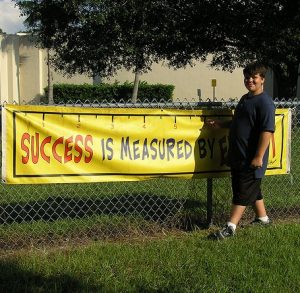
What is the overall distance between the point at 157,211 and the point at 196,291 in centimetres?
224

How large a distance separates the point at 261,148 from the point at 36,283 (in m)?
2.28

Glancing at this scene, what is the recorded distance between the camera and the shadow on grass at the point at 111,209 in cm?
550

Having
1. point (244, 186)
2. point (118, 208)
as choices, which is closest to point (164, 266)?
point (244, 186)

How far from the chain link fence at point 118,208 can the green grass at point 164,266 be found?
14.7 inches

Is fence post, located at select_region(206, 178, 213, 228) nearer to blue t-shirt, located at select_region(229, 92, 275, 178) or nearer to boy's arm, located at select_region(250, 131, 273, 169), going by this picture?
blue t-shirt, located at select_region(229, 92, 275, 178)

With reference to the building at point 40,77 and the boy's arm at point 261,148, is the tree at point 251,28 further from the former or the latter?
the boy's arm at point 261,148

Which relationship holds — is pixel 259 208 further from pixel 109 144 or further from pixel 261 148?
pixel 109 144

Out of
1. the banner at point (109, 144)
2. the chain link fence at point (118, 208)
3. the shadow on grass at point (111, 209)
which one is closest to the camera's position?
the banner at point (109, 144)

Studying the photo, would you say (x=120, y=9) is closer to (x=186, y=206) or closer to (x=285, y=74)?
(x=285, y=74)

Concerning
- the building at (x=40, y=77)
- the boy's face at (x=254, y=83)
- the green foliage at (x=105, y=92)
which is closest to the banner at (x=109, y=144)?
the boy's face at (x=254, y=83)

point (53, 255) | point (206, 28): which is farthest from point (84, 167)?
point (206, 28)

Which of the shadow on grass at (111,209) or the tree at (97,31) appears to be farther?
the tree at (97,31)

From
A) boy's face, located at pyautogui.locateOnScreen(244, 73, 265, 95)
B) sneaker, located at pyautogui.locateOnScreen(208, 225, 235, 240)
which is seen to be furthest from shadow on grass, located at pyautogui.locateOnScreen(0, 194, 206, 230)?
boy's face, located at pyautogui.locateOnScreen(244, 73, 265, 95)

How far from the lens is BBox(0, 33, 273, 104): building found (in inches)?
1253
